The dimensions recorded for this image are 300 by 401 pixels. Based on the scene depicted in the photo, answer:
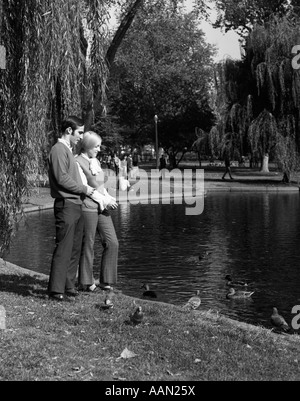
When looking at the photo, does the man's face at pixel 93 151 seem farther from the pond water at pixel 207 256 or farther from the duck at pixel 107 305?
the duck at pixel 107 305

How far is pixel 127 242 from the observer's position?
16172 mm

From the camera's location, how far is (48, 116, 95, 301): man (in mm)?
8047

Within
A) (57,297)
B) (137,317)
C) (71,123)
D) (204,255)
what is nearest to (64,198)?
(71,123)

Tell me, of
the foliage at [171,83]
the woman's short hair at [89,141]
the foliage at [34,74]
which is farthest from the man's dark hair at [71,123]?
the foliage at [171,83]

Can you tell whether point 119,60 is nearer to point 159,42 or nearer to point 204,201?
point 159,42

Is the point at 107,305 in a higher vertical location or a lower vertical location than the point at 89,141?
lower

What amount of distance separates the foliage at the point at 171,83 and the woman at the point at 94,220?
5076cm

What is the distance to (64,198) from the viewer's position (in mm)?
8094

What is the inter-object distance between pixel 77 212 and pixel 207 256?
597 centimetres

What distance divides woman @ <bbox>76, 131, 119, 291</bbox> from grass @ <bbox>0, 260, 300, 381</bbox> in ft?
2.60

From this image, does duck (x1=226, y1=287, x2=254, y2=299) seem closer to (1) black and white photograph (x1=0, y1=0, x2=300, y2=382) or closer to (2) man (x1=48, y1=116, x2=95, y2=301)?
(1) black and white photograph (x1=0, y1=0, x2=300, y2=382)

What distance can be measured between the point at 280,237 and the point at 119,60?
144 ft

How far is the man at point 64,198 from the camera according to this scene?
8047mm

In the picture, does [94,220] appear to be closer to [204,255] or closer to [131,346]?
[131,346]
